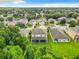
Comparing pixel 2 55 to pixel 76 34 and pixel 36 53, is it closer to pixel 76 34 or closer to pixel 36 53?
pixel 36 53

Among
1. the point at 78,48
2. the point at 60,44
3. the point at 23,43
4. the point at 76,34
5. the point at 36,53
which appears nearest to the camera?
the point at 36,53

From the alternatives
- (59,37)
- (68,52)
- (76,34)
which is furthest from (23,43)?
(76,34)

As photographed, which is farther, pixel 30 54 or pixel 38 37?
pixel 38 37

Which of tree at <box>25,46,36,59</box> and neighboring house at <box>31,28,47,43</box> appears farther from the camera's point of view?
neighboring house at <box>31,28,47,43</box>

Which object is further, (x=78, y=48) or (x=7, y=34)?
(x=78, y=48)

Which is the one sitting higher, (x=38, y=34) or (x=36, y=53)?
(x=36, y=53)

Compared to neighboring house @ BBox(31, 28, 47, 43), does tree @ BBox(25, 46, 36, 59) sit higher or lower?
higher

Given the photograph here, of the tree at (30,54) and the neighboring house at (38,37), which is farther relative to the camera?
the neighboring house at (38,37)

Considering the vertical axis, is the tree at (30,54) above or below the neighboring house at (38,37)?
above

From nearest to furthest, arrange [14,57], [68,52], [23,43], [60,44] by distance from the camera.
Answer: [14,57]
[23,43]
[68,52]
[60,44]

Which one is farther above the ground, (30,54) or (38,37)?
(30,54)
